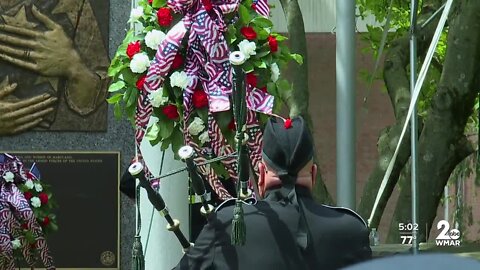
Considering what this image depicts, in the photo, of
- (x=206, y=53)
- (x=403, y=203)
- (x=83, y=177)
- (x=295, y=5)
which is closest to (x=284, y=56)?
(x=206, y=53)

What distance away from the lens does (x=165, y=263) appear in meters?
6.93

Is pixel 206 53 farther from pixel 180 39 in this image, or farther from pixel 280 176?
pixel 280 176

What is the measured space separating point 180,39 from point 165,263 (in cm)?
173

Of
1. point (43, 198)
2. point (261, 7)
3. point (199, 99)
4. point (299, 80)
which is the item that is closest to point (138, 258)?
point (199, 99)

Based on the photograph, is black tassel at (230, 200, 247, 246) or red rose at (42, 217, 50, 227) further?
red rose at (42, 217, 50, 227)

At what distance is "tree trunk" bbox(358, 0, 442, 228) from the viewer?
1041 centimetres

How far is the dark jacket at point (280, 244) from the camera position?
441cm

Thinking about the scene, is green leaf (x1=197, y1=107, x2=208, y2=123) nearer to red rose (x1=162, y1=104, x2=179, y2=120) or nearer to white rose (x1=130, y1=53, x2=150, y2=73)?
red rose (x1=162, y1=104, x2=179, y2=120)

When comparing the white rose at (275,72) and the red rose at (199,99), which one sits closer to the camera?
the red rose at (199,99)

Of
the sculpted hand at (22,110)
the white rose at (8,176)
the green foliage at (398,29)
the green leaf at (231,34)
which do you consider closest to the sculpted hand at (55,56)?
the sculpted hand at (22,110)

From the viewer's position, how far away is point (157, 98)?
5734 mm

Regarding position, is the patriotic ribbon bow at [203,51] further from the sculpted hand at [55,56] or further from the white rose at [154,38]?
the sculpted hand at [55,56]

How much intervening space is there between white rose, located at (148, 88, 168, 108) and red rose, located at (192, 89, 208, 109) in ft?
0.49

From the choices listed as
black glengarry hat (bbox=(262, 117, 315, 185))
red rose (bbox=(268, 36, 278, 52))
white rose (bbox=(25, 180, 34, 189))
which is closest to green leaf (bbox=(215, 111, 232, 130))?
red rose (bbox=(268, 36, 278, 52))
